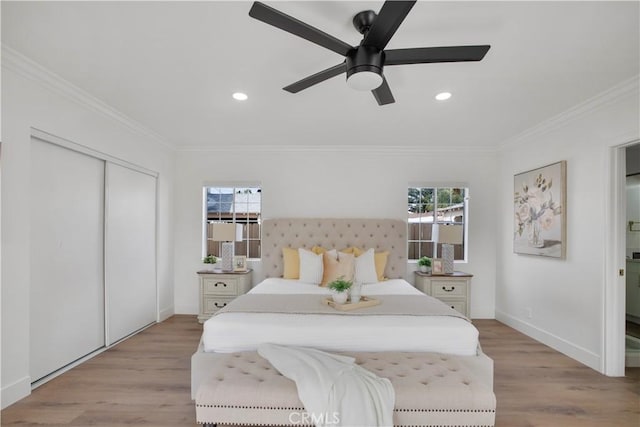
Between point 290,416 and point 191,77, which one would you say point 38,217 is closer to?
point 191,77

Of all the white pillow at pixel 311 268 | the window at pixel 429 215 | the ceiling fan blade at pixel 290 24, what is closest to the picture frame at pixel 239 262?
the white pillow at pixel 311 268

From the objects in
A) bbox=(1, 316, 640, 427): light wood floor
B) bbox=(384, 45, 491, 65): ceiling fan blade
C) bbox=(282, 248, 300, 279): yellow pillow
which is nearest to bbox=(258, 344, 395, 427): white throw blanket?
bbox=(1, 316, 640, 427): light wood floor

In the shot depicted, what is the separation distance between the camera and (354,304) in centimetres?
280

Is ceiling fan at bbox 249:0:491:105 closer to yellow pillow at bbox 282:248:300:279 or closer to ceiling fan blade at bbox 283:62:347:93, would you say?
ceiling fan blade at bbox 283:62:347:93

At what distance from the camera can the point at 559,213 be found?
3.49 m

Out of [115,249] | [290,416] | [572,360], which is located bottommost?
[572,360]

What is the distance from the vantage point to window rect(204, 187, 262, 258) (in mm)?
4934

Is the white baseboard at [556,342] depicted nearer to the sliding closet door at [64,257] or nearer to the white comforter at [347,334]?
the white comforter at [347,334]

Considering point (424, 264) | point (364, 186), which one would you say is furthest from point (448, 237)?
point (364, 186)

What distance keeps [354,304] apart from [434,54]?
6.44 ft

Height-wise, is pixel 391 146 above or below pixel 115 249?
above

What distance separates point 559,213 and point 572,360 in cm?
148

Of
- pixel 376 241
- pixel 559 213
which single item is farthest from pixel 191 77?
pixel 559 213

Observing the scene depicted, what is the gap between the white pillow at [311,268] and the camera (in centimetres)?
405
